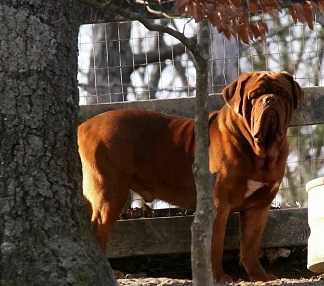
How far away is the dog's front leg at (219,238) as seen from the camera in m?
6.16

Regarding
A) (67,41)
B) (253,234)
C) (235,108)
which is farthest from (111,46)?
(67,41)

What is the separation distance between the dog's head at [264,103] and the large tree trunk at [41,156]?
8.13 feet

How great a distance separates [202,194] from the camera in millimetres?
3781

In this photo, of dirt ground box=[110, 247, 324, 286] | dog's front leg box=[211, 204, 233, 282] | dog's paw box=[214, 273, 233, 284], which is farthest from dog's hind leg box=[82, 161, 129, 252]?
dog's paw box=[214, 273, 233, 284]

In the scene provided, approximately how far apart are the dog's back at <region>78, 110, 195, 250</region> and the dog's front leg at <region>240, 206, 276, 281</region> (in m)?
0.44

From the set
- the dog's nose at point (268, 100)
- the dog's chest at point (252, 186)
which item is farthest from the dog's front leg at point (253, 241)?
the dog's nose at point (268, 100)

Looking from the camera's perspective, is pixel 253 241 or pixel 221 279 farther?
pixel 253 241

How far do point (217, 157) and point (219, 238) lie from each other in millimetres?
547

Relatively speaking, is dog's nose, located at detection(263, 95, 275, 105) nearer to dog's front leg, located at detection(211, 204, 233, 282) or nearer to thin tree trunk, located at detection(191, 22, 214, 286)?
dog's front leg, located at detection(211, 204, 233, 282)

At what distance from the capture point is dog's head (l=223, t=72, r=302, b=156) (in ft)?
20.5

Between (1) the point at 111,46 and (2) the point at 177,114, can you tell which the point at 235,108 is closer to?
(2) the point at 177,114

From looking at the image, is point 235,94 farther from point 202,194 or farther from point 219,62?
point 202,194

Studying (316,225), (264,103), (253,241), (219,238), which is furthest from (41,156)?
(253,241)

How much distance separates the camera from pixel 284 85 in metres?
6.38
